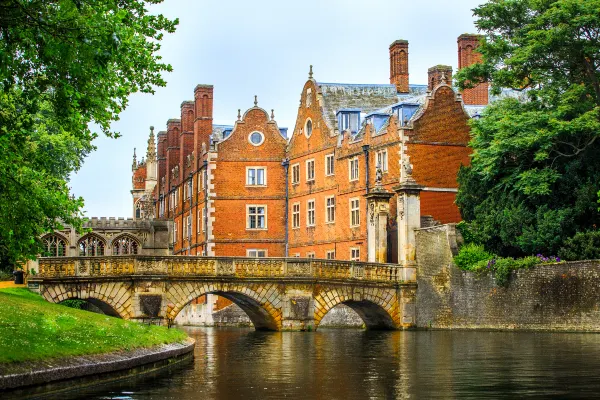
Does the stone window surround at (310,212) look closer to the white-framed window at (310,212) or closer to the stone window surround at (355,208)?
the white-framed window at (310,212)

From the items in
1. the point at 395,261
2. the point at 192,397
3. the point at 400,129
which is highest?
the point at 400,129

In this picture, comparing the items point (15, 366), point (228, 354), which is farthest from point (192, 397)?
point (228, 354)

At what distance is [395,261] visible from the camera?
43.8 metres

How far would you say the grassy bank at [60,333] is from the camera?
15992mm

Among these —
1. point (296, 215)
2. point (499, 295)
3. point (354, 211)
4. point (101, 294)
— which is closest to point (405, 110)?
point (354, 211)

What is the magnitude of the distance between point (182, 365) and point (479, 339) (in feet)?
43.2

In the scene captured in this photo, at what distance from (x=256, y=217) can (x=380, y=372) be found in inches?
1570

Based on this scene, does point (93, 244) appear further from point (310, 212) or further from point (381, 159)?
point (381, 159)

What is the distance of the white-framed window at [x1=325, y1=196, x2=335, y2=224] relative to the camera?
175 ft

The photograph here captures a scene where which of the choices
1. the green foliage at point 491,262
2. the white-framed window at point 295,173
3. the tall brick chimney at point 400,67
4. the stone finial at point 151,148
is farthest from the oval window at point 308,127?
the stone finial at point 151,148

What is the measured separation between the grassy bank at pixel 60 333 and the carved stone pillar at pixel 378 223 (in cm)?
1984

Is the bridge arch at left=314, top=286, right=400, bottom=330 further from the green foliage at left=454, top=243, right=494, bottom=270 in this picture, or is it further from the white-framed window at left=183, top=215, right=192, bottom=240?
the white-framed window at left=183, top=215, right=192, bottom=240

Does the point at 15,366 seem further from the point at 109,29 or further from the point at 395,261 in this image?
the point at 395,261

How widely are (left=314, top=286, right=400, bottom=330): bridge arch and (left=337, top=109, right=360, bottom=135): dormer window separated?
13.8 metres
